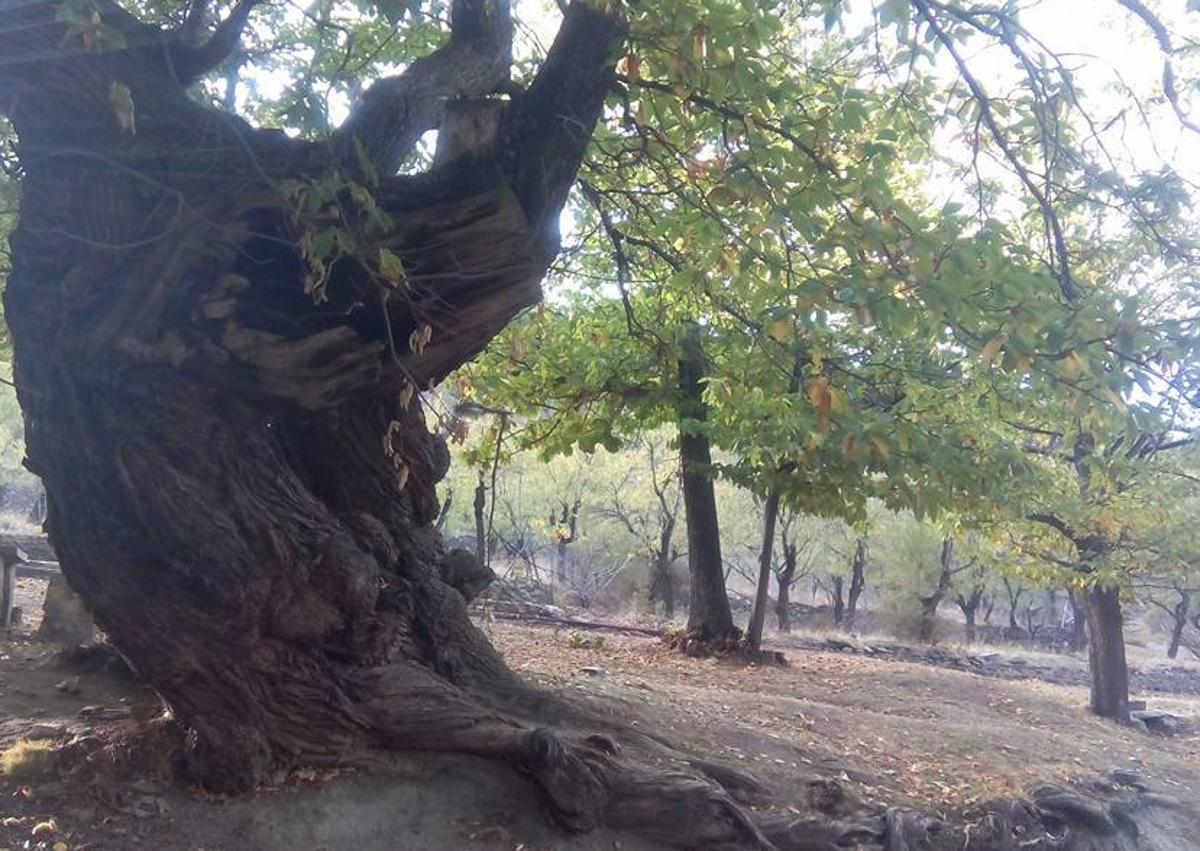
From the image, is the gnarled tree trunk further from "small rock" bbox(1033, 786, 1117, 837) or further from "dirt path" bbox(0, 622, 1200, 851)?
"small rock" bbox(1033, 786, 1117, 837)

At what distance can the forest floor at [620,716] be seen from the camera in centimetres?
504

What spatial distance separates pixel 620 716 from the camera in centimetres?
691

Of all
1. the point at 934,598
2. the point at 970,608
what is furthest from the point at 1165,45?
the point at 970,608

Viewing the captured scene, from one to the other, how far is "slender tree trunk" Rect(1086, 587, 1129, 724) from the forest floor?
22.5 inches

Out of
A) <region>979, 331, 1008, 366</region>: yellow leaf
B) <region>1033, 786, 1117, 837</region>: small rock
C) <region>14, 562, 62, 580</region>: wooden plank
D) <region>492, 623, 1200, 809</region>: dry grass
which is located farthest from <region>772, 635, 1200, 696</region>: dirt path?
<region>979, 331, 1008, 366</region>: yellow leaf

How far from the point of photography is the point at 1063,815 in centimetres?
764

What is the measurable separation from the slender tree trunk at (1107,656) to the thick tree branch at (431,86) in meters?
10.6

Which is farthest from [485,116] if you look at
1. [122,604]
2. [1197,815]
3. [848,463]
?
[1197,815]

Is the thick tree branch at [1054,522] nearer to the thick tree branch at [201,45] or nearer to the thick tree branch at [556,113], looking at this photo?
the thick tree branch at [556,113]

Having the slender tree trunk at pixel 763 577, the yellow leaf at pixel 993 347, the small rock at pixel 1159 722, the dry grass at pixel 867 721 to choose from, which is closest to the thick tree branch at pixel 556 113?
the yellow leaf at pixel 993 347

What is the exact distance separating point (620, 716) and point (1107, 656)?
9.42m

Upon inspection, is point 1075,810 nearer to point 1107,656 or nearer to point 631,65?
point 631,65

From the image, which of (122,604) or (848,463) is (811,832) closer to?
(122,604)

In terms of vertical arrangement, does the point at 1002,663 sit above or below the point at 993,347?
below
